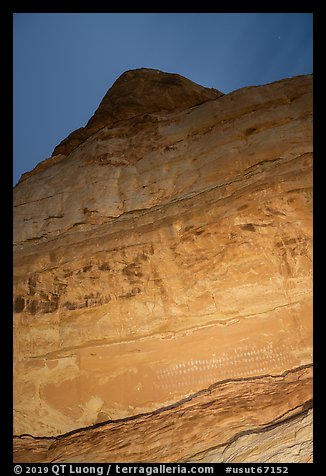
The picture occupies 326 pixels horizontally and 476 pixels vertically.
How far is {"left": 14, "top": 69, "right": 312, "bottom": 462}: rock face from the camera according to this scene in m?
5.11

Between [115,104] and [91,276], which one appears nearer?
[91,276]

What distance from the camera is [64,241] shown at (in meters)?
5.96

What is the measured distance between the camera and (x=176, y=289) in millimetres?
5602

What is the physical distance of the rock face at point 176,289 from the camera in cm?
511

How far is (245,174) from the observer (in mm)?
5406

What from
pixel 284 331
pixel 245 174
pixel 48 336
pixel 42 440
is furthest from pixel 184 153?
pixel 42 440

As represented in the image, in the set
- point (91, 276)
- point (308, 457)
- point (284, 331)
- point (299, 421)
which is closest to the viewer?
point (308, 457)

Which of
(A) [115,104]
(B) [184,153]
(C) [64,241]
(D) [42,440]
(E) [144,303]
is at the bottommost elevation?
(D) [42,440]

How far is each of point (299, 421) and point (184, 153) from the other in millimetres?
4331

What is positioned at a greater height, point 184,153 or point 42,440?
point 184,153

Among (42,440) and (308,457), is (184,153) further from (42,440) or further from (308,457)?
(42,440)
